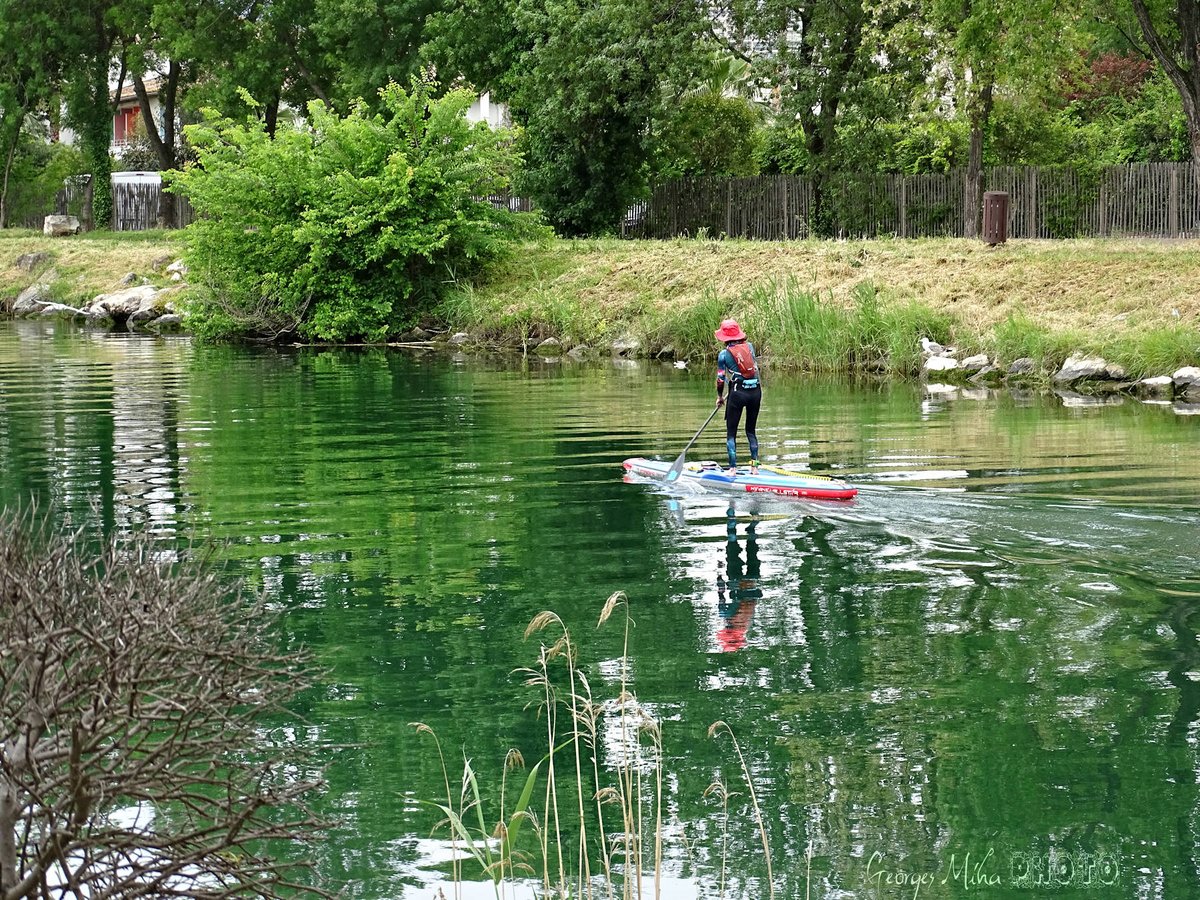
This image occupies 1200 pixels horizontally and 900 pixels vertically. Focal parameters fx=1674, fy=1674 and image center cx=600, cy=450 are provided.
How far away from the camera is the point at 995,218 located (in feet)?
116

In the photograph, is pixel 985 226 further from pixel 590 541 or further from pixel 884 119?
pixel 590 541

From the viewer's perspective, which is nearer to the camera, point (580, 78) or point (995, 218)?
point (995, 218)

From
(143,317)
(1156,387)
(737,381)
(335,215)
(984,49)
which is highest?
(984,49)

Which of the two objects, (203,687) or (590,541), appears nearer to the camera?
(203,687)

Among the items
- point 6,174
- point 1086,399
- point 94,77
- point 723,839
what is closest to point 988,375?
point 1086,399

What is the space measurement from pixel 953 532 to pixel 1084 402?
1262cm

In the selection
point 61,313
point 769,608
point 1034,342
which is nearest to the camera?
point 769,608

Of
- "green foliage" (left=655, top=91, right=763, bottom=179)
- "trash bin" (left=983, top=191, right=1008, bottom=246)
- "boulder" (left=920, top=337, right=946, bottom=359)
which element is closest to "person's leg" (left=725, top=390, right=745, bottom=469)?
"boulder" (left=920, top=337, right=946, bottom=359)

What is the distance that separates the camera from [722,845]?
7.94 metres

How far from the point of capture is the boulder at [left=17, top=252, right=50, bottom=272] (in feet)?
173

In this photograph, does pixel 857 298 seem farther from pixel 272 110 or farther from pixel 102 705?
pixel 272 110

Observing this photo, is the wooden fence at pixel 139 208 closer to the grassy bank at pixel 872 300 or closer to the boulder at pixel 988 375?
the grassy bank at pixel 872 300

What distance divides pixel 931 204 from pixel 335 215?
14979 millimetres

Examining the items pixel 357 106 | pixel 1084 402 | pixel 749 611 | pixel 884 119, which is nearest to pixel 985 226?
pixel 884 119
